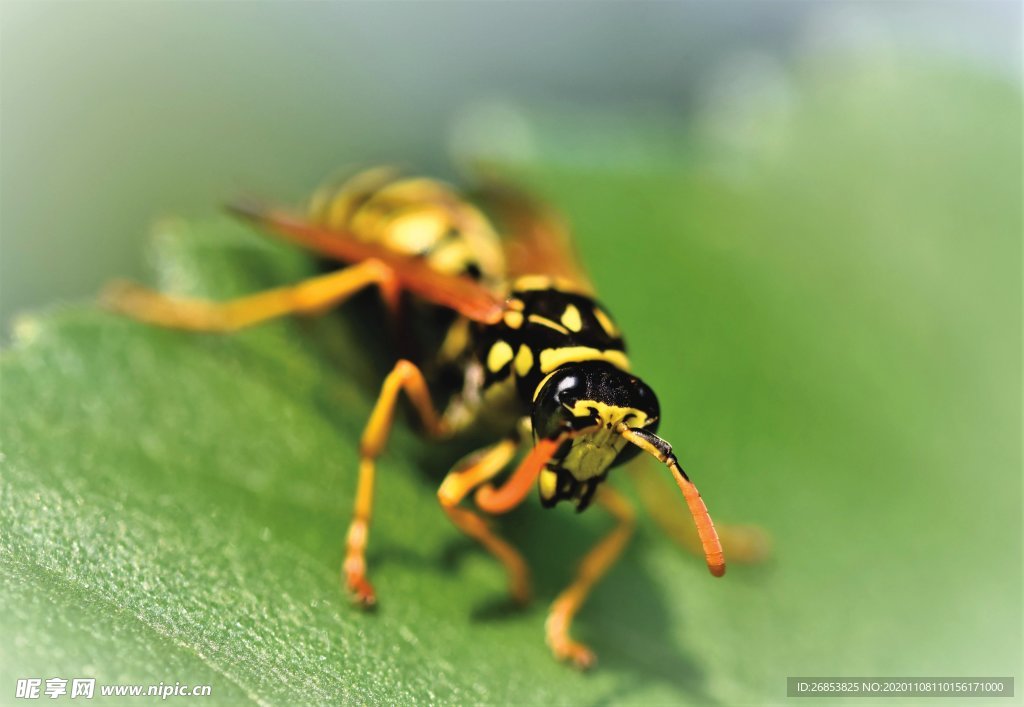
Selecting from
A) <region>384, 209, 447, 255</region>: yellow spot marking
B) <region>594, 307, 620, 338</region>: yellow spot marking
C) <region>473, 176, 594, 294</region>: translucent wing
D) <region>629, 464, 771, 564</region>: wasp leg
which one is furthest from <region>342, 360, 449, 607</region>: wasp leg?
<region>629, 464, 771, 564</region>: wasp leg

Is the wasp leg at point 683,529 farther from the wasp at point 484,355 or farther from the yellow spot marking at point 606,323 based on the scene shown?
the yellow spot marking at point 606,323

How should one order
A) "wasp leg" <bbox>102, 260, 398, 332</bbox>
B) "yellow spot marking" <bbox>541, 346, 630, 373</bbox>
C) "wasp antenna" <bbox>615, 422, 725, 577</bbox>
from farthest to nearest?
"wasp leg" <bbox>102, 260, 398, 332</bbox>
"yellow spot marking" <bbox>541, 346, 630, 373</bbox>
"wasp antenna" <bbox>615, 422, 725, 577</bbox>

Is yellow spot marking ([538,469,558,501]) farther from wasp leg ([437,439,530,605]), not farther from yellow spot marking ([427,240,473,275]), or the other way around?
yellow spot marking ([427,240,473,275])

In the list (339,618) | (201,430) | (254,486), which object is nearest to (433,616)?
(339,618)

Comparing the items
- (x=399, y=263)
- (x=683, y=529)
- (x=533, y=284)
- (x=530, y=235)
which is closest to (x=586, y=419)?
(x=533, y=284)

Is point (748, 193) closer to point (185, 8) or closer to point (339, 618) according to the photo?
point (339, 618)

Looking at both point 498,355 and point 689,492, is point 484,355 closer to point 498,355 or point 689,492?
point 498,355
